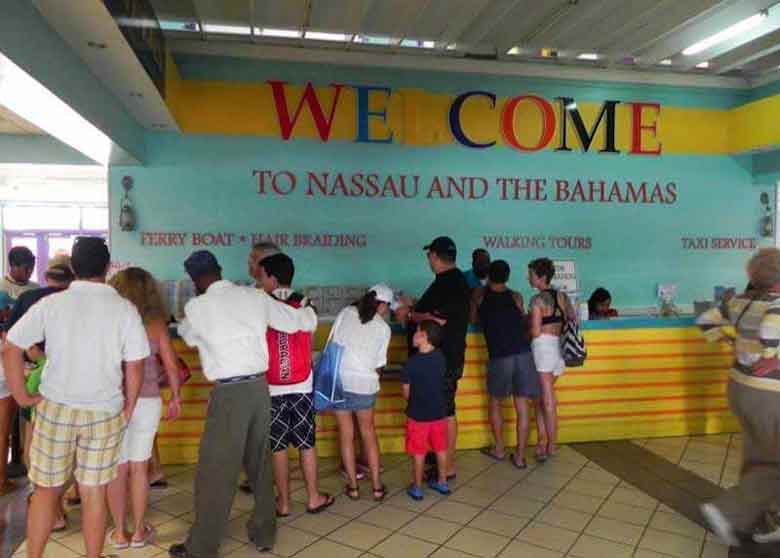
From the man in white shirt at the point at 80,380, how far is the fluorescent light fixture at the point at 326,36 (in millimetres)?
3542

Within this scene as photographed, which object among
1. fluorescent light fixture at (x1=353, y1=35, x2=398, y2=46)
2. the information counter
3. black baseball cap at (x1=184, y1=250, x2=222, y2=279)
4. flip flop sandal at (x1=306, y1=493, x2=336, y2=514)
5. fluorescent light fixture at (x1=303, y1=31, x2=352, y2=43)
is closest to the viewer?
black baseball cap at (x1=184, y1=250, x2=222, y2=279)

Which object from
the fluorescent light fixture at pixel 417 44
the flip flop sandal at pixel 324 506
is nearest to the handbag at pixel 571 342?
the flip flop sandal at pixel 324 506

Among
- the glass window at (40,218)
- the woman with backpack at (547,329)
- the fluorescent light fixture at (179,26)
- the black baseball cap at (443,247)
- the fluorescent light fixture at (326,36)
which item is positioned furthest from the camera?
the glass window at (40,218)

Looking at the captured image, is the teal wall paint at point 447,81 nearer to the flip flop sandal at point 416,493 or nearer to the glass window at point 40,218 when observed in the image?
the flip flop sandal at point 416,493

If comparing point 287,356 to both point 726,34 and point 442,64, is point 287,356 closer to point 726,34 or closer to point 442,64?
point 442,64

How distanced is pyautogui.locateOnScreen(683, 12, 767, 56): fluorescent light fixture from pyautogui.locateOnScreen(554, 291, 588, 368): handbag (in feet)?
9.75

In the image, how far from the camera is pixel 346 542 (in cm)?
312

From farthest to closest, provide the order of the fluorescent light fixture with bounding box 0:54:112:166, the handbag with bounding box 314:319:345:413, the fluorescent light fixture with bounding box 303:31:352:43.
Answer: the fluorescent light fixture with bounding box 303:31:352:43 → the handbag with bounding box 314:319:345:413 → the fluorescent light fixture with bounding box 0:54:112:166

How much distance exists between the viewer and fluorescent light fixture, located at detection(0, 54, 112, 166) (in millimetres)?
2764

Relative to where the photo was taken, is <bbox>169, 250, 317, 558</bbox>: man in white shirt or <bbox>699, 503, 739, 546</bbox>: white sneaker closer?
<bbox>169, 250, 317, 558</bbox>: man in white shirt

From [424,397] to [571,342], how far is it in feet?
4.26

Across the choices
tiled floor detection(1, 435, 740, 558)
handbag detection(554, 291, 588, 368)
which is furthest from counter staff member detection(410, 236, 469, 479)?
handbag detection(554, 291, 588, 368)

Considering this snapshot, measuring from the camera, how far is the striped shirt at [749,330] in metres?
2.86

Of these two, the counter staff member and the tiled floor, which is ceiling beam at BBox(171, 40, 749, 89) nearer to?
the counter staff member
